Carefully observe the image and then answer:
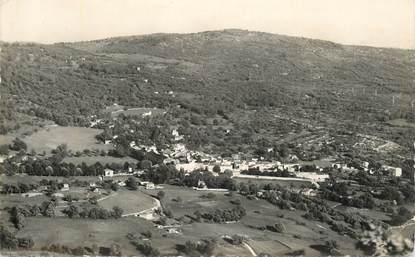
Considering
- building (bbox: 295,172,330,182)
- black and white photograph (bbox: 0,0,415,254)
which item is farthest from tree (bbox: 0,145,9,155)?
building (bbox: 295,172,330,182)

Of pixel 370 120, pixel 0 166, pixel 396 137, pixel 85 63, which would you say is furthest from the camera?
pixel 85 63

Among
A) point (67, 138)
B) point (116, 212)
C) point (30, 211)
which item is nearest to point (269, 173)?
point (116, 212)

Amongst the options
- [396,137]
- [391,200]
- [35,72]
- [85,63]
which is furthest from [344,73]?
[35,72]

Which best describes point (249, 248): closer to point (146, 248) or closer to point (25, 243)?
point (146, 248)

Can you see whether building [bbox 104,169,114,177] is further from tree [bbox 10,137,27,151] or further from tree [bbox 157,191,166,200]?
tree [bbox 10,137,27,151]

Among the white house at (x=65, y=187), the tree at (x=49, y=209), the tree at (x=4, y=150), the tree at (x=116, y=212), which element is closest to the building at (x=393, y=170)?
the tree at (x=116, y=212)

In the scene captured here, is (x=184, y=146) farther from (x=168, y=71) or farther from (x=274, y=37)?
(x=274, y=37)
